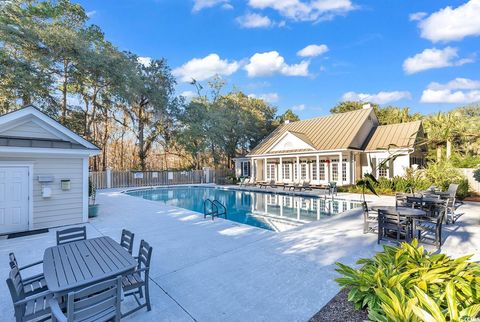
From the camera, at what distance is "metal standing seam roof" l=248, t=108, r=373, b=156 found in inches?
768

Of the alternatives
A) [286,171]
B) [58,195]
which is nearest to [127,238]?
[58,195]

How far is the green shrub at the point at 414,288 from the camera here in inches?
90.7

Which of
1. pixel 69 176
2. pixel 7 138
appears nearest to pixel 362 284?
pixel 69 176

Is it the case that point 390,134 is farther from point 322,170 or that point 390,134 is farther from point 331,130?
point 322,170

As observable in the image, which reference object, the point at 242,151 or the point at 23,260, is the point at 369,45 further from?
the point at 23,260

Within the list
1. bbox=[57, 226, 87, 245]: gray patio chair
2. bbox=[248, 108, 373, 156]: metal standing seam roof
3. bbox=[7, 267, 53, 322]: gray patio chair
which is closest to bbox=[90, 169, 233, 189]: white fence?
bbox=[248, 108, 373, 156]: metal standing seam roof

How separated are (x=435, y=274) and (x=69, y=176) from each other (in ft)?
32.3

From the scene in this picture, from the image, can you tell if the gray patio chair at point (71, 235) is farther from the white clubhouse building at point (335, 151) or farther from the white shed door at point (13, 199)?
the white clubhouse building at point (335, 151)

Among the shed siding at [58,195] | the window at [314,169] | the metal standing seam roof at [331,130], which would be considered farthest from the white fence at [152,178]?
the shed siding at [58,195]

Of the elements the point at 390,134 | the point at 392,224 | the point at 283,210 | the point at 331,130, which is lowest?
the point at 283,210

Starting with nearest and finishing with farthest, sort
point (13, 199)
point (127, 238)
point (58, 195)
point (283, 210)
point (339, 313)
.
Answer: point (339, 313) → point (127, 238) → point (13, 199) → point (58, 195) → point (283, 210)

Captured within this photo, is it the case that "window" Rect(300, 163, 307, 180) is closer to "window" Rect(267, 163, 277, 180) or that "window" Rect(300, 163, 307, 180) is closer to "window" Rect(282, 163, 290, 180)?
"window" Rect(282, 163, 290, 180)

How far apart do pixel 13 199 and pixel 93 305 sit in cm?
707

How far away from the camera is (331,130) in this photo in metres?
21.9
